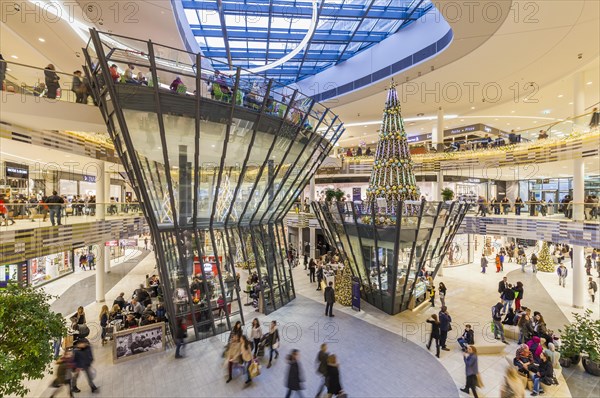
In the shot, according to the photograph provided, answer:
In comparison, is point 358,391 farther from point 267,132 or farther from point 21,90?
point 21,90

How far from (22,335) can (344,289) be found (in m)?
11.6

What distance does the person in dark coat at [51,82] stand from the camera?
34.3 ft

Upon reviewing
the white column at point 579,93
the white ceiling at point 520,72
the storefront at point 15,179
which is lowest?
the storefront at point 15,179

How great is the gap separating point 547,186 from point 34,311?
4497 centimetres

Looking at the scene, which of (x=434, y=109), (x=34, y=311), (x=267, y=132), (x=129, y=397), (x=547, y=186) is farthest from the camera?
(x=547, y=186)

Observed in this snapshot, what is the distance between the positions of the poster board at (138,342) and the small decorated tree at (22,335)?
10.9 feet

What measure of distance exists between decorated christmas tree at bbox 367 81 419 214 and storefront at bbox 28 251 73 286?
21.5 meters

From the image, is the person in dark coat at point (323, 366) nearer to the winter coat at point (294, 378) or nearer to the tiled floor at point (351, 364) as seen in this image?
the winter coat at point (294, 378)

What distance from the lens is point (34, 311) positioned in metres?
5.98

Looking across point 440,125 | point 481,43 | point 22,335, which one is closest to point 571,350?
point 481,43

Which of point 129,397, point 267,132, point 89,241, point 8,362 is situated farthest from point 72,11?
point 129,397

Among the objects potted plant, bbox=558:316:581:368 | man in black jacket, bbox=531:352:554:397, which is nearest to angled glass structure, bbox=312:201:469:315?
potted plant, bbox=558:316:581:368

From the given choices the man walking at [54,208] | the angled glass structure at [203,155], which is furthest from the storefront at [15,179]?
the angled glass structure at [203,155]

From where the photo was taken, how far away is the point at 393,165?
13.7 metres
